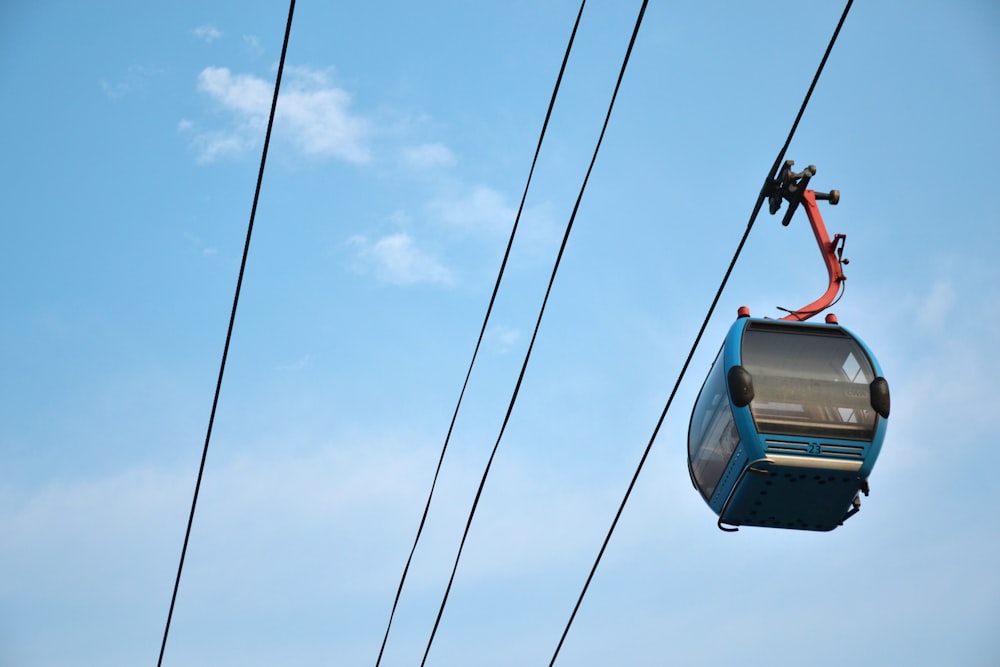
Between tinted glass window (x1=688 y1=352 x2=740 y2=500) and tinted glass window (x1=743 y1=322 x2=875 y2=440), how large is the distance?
332mm

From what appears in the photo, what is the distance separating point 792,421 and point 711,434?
3.45 ft

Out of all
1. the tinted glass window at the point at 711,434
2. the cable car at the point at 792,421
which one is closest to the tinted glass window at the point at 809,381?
the cable car at the point at 792,421

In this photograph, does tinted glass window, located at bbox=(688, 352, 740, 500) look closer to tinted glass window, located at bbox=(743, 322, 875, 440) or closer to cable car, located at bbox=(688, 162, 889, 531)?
A: cable car, located at bbox=(688, 162, 889, 531)

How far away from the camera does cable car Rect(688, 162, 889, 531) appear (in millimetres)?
8578

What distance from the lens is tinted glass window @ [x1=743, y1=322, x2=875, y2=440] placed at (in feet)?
28.5

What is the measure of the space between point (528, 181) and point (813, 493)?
11.7 ft

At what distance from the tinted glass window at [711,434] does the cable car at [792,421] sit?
2cm

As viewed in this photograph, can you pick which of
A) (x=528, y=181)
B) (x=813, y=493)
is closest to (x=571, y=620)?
(x=813, y=493)

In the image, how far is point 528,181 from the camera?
816 cm

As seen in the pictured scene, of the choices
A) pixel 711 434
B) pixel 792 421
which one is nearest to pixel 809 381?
pixel 792 421

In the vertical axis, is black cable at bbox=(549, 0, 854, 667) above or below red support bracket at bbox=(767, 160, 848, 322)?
below

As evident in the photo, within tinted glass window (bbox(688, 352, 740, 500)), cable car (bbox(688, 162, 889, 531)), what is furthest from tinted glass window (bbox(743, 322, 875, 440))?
tinted glass window (bbox(688, 352, 740, 500))

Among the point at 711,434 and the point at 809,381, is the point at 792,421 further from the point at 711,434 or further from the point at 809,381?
the point at 711,434

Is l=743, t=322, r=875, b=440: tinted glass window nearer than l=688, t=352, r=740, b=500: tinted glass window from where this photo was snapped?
Yes
